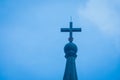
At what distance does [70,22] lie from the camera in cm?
5028

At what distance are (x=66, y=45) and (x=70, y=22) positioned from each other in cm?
324

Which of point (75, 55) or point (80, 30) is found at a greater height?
point (80, 30)

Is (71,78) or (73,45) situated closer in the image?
(71,78)

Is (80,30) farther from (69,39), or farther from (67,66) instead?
(67,66)

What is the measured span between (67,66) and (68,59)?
104 centimetres

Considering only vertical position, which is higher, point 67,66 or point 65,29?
point 65,29

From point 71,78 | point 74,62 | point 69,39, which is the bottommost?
point 71,78

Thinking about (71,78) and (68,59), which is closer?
(71,78)

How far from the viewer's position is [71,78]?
4588 cm

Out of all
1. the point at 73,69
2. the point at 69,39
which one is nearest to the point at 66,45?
the point at 69,39

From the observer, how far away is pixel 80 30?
1954 inches

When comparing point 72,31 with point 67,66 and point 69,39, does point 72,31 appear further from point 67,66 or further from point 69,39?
point 67,66

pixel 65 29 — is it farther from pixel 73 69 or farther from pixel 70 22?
pixel 73 69

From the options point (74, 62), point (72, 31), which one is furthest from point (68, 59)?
point (72, 31)
